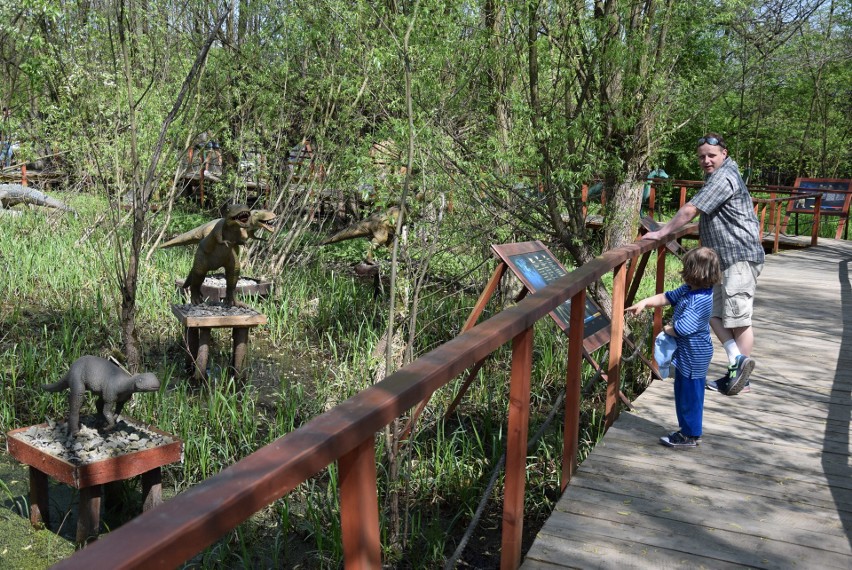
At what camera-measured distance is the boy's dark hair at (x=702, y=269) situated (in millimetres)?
4227

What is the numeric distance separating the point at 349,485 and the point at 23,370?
5737 millimetres

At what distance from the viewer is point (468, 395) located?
6.90m

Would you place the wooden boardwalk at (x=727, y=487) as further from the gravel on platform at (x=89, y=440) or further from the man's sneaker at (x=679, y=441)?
the gravel on platform at (x=89, y=440)

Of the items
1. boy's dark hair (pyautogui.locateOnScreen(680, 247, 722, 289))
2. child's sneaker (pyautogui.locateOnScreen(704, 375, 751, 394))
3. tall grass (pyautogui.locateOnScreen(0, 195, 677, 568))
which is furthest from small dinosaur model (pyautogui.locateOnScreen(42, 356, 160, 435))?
child's sneaker (pyautogui.locateOnScreen(704, 375, 751, 394))

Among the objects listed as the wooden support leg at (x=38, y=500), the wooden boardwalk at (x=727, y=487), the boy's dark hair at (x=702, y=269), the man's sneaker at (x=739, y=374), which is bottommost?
the wooden support leg at (x=38, y=500)

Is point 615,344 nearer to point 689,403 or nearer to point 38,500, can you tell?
point 689,403

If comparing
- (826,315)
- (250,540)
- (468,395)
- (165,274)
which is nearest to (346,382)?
(468,395)

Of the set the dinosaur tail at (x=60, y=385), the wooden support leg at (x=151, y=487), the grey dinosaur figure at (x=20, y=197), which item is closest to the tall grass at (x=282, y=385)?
the wooden support leg at (x=151, y=487)

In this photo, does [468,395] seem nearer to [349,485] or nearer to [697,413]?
[697,413]

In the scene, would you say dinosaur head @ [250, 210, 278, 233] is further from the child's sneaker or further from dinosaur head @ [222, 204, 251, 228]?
the child's sneaker

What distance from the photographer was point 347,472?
5.73 ft

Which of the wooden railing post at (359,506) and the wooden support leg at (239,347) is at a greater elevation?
the wooden railing post at (359,506)

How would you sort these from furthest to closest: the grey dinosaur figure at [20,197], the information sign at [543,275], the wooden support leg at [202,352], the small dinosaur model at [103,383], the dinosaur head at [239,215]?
the grey dinosaur figure at [20,197]
the wooden support leg at [202,352]
the dinosaur head at [239,215]
the information sign at [543,275]
the small dinosaur model at [103,383]

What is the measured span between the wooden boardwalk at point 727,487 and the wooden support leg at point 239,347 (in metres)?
3.21
